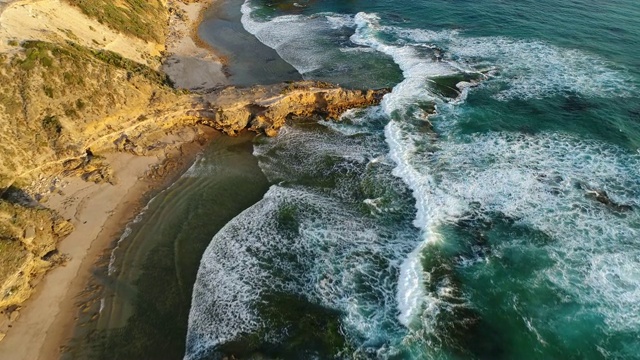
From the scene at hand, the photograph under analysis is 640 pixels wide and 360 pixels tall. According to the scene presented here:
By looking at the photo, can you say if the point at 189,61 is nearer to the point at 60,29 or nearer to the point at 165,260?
the point at 60,29

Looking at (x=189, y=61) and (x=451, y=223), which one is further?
(x=189, y=61)

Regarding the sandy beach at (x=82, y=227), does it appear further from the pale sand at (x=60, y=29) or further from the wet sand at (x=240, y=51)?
the wet sand at (x=240, y=51)

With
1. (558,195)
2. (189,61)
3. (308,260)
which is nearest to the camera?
(308,260)

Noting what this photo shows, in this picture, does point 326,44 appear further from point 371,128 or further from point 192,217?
point 192,217

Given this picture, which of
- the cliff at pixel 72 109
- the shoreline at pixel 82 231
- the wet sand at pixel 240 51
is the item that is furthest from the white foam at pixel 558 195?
the shoreline at pixel 82 231

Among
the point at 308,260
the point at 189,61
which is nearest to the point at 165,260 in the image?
the point at 308,260
